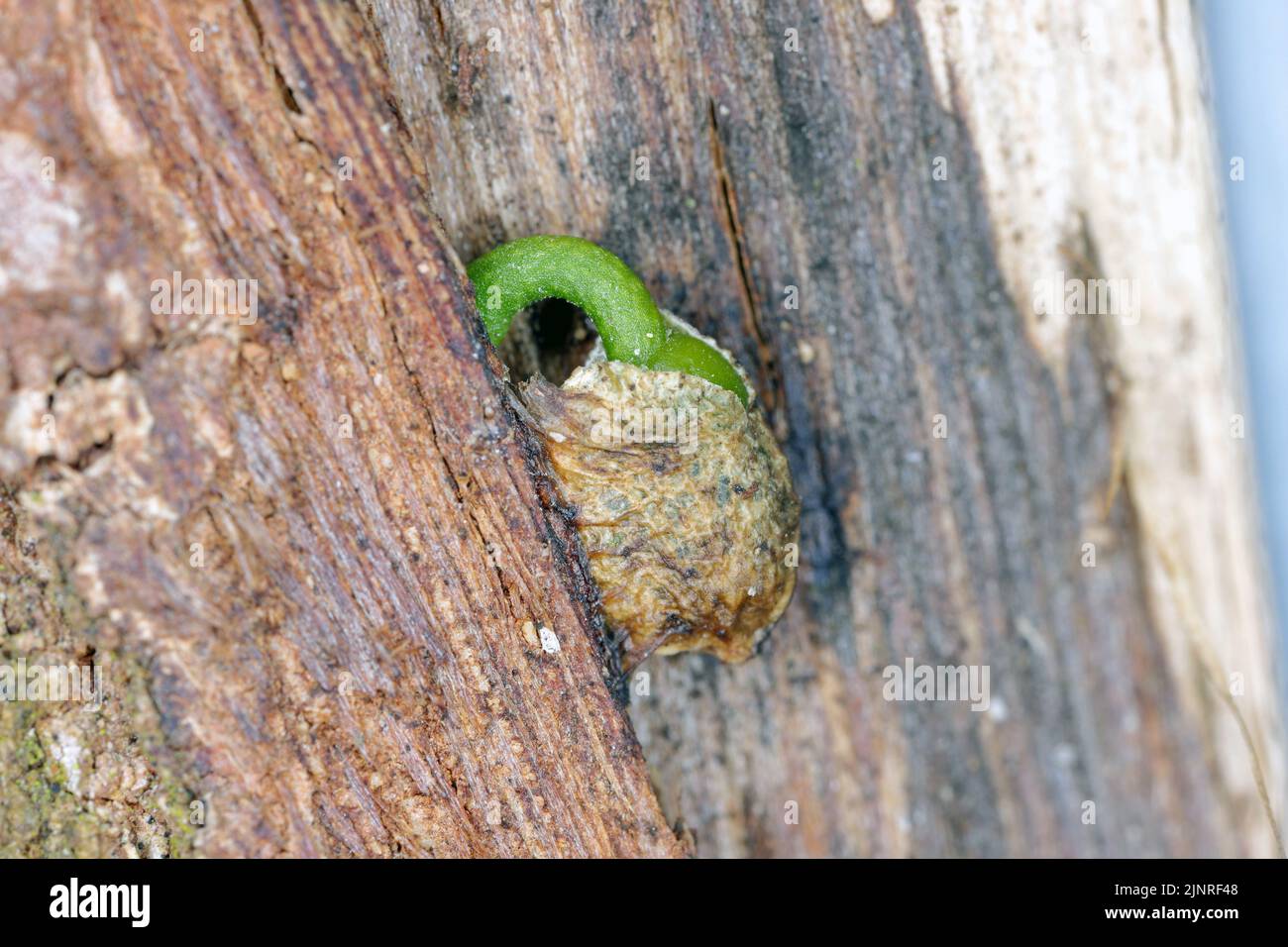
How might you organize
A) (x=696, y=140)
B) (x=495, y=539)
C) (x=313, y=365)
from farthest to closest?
1. (x=696, y=140)
2. (x=495, y=539)
3. (x=313, y=365)

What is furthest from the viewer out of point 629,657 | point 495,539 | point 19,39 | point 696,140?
point 696,140

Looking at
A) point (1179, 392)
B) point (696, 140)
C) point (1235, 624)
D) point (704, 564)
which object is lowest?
point (1235, 624)

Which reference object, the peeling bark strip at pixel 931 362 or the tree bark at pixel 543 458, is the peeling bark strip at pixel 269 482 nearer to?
A: the tree bark at pixel 543 458

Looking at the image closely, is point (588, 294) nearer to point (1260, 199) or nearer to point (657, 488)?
point (657, 488)

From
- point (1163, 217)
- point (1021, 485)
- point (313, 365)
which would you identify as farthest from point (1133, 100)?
point (313, 365)

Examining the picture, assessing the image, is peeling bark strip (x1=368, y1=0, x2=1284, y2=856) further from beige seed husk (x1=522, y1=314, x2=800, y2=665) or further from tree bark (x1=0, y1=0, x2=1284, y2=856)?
beige seed husk (x1=522, y1=314, x2=800, y2=665)

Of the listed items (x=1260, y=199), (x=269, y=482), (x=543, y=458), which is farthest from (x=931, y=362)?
(x=269, y=482)

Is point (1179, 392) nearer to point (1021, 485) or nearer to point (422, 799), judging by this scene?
point (1021, 485)

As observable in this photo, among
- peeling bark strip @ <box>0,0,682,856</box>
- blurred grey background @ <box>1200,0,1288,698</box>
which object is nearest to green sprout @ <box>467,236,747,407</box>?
peeling bark strip @ <box>0,0,682,856</box>
